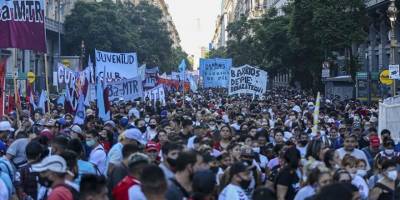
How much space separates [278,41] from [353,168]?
39992 millimetres

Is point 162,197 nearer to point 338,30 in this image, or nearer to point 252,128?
point 252,128

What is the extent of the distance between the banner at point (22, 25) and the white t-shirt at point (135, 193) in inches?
402

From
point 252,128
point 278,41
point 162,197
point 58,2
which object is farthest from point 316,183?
point 58,2

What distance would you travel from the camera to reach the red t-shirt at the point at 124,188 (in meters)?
6.86

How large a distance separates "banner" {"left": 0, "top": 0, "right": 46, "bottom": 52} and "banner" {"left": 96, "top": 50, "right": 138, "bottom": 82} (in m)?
10.2

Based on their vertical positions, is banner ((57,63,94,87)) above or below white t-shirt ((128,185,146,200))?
above

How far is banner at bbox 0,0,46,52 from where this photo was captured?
16.4 metres

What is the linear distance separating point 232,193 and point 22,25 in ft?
34.0

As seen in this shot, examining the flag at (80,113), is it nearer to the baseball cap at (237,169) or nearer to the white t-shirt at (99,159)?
the white t-shirt at (99,159)

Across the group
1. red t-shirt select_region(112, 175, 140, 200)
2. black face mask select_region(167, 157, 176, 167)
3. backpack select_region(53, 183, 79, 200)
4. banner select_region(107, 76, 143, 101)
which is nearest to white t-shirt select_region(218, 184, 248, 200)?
black face mask select_region(167, 157, 176, 167)

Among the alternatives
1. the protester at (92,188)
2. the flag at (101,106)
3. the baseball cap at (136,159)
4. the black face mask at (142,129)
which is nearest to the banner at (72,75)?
the flag at (101,106)

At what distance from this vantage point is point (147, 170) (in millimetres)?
5855

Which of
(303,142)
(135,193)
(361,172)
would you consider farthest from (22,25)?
(135,193)

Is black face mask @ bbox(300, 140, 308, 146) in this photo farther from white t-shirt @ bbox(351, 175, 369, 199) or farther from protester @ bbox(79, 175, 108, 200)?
protester @ bbox(79, 175, 108, 200)
